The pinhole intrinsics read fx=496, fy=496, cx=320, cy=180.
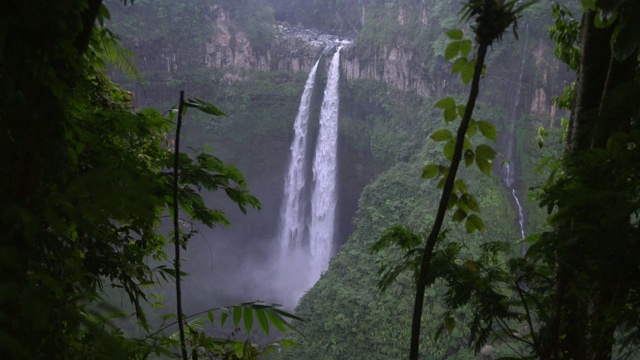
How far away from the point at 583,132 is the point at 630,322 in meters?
0.40

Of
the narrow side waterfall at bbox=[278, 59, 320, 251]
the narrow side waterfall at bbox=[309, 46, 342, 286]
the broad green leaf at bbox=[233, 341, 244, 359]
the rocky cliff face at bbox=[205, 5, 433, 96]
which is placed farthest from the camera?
the rocky cliff face at bbox=[205, 5, 433, 96]

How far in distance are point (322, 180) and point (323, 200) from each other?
0.88 metres

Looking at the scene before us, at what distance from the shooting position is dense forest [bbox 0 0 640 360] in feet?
2.39

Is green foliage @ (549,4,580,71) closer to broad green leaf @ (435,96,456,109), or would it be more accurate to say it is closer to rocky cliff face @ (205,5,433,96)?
broad green leaf @ (435,96,456,109)

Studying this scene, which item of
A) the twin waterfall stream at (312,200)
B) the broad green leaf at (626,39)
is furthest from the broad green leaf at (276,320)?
the twin waterfall stream at (312,200)

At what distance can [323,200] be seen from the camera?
20.9m

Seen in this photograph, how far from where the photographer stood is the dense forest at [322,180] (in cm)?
73

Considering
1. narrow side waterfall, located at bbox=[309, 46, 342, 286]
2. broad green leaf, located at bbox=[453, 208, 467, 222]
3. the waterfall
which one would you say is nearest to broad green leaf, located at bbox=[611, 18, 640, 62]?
broad green leaf, located at bbox=[453, 208, 467, 222]

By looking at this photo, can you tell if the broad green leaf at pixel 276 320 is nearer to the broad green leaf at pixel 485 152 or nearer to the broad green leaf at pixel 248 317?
the broad green leaf at pixel 248 317

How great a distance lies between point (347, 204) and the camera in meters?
22.1

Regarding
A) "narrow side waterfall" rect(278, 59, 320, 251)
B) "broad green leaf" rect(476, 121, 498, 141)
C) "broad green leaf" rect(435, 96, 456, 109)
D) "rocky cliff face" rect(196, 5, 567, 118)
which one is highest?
"rocky cliff face" rect(196, 5, 567, 118)

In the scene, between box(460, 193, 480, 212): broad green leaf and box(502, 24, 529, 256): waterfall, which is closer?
box(460, 193, 480, 212): broad green leaf

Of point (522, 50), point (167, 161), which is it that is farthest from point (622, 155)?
point (522, 50)

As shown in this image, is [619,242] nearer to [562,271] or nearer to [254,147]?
[562,271]
